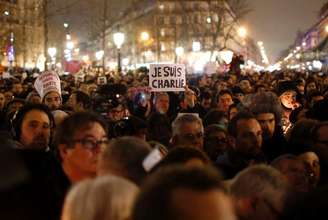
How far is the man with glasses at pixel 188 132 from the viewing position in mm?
7449

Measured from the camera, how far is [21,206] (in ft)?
14.3

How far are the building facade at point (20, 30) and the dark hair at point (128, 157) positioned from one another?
30120mm

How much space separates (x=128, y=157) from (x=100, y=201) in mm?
1179

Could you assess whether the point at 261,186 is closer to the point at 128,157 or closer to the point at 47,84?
the point at 128,157

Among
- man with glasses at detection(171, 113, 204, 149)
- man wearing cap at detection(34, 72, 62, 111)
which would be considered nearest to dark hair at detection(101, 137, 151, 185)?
man with glasses at detection(171, 113, 204, 149)

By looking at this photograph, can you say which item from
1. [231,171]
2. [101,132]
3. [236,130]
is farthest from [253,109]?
[101,132]

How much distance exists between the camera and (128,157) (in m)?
4.39

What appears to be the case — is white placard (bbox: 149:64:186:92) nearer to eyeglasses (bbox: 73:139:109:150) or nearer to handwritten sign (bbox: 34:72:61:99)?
handwritten sign (bbox: 34:72:61:99)

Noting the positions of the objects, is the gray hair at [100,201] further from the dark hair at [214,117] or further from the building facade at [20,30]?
the building facade at [20,30]

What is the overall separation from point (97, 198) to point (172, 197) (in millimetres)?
575

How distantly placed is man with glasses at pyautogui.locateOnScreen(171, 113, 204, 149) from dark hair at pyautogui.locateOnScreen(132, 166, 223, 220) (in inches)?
174

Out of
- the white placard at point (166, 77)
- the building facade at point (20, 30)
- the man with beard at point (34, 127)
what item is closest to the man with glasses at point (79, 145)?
the man with beard at point (34, 127)

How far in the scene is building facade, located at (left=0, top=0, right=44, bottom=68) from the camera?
142 feet

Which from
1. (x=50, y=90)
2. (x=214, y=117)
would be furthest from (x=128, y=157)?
(x=50, y=90)
